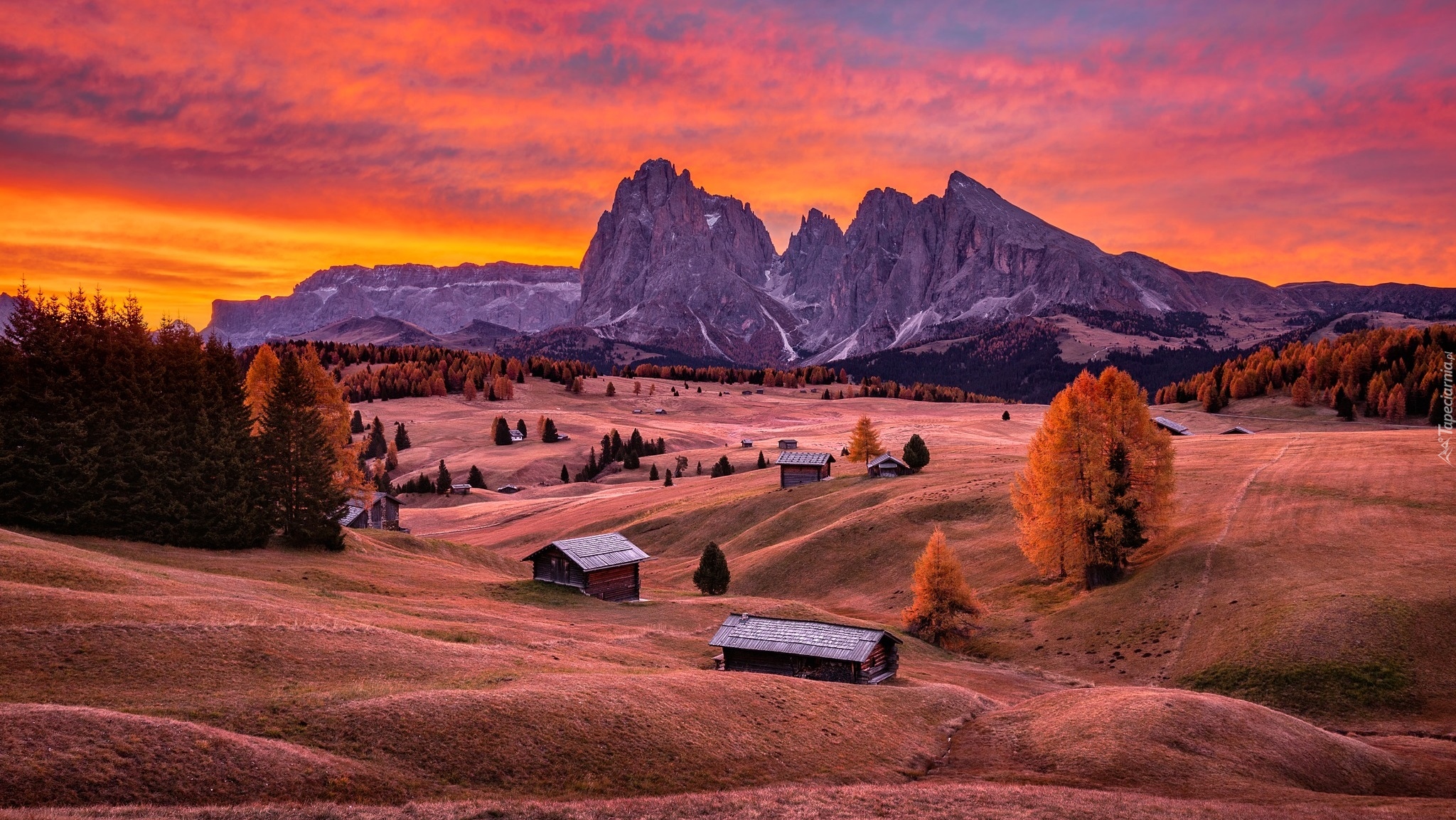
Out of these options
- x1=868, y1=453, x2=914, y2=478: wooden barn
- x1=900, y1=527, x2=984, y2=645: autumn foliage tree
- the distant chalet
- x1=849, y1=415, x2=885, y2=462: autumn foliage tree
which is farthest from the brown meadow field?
the distant chalet

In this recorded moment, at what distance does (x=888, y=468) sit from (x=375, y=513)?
199 feet

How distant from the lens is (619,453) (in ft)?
522

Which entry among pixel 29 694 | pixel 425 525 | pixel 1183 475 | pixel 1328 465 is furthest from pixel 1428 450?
pixel 425 525

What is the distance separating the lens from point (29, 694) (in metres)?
21.7

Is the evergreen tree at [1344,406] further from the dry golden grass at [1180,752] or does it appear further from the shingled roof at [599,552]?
the shingled roof at [599,552]

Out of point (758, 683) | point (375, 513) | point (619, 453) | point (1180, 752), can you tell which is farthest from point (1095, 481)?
point (619, 453)

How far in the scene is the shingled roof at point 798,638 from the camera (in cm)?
4416

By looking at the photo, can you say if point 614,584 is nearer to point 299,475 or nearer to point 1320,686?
point 299,475

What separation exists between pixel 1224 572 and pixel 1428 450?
38.2 meters

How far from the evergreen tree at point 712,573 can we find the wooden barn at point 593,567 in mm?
6475

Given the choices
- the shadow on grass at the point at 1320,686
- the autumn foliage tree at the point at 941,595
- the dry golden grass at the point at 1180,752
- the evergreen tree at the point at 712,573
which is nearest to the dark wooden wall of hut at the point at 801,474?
the evergreen tree at the point at 712,573

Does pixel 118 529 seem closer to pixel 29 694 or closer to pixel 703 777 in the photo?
pixel 29 694

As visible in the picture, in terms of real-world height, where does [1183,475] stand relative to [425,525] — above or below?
above

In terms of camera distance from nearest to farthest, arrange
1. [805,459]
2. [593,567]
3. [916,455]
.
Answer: [593,567] < [916,455] < [805,459]
